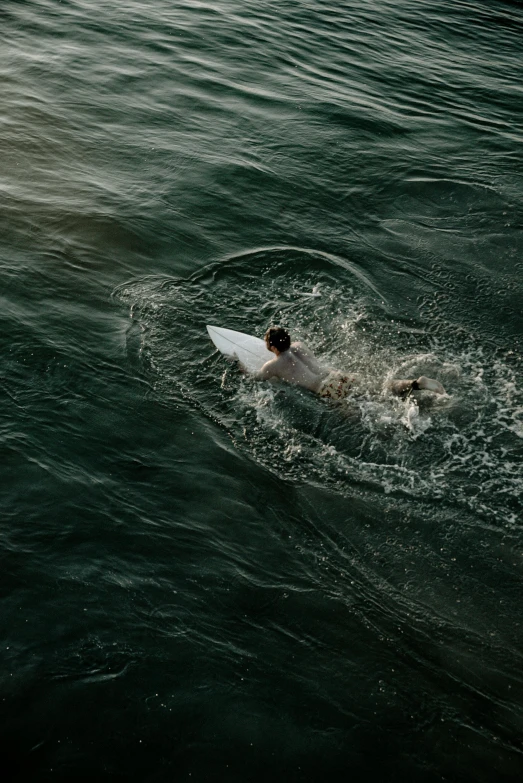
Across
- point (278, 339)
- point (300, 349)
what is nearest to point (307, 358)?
point (300, 349)

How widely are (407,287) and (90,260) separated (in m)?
4.45

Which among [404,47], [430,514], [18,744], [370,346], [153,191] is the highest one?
[404,47]

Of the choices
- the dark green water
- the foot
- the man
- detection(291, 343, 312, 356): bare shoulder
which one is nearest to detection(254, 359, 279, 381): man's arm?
the man

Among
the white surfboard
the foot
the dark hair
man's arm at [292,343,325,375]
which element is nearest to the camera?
the foot

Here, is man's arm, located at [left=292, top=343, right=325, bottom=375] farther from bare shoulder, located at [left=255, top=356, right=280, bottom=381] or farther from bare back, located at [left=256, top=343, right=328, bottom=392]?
bare shoulder, located at [left=255, top=356, right=280, bottom=381]

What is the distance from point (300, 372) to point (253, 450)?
115 cm

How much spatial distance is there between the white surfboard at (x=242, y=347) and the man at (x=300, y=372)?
20 centimetres

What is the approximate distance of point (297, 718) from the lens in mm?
A: 5598

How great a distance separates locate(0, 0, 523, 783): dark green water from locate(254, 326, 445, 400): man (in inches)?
6.2

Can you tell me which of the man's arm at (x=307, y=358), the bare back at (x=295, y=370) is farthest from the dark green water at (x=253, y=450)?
the man's arm at (x=307, y=358)

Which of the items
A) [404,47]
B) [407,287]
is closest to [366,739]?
[407,287]

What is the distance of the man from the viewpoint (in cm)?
826

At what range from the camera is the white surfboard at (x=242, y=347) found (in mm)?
8562

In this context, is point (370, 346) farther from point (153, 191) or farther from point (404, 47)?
point (404, 47)
